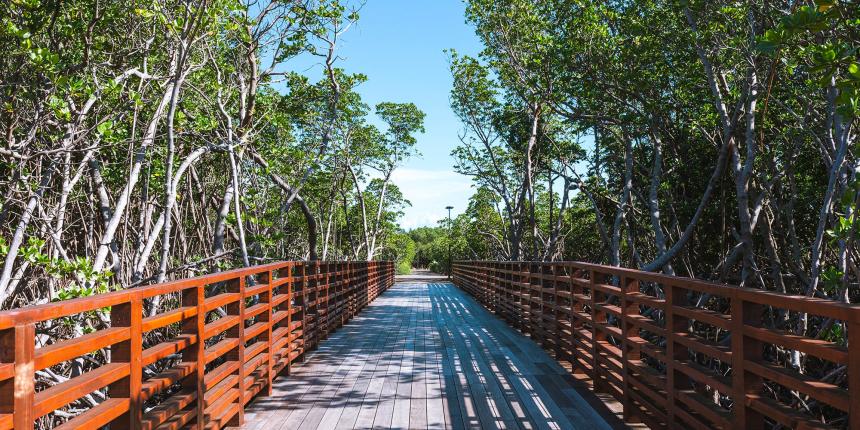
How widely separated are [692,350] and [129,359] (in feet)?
9.10

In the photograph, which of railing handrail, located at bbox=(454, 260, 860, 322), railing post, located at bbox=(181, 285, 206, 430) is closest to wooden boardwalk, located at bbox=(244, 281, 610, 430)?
railing post, located at bbox=(181, 285, 206, 430)

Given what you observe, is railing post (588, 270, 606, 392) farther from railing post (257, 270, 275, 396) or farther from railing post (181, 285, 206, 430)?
railing post (181, 285, 206, 430)

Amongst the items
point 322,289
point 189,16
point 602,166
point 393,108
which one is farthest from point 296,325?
point 393,108

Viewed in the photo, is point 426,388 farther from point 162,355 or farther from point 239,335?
point 162,355

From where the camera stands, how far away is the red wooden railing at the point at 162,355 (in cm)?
168

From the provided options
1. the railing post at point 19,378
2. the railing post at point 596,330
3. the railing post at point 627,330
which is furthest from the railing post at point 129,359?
the railing post at point 596,330

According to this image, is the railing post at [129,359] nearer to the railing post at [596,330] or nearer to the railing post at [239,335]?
the railing post at [239,335]

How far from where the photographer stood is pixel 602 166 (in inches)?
558

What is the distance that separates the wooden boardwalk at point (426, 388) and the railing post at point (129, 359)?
1.57 m

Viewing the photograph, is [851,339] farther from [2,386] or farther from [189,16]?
[189,16]

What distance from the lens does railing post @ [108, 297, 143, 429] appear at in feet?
7.64

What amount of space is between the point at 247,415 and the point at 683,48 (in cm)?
714

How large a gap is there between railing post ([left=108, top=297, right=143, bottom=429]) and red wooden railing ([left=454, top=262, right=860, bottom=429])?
253cm

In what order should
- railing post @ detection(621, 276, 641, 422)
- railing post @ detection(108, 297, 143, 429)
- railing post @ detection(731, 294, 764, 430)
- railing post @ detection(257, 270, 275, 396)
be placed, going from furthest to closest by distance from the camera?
railing post @ detection(257, 270, 275, 396) → railing post @ detection(621, 276, 641, 422) → railing post @ detection(731, 294, 764, 430) → railing post @ detection(108, 297, 143, 429)
